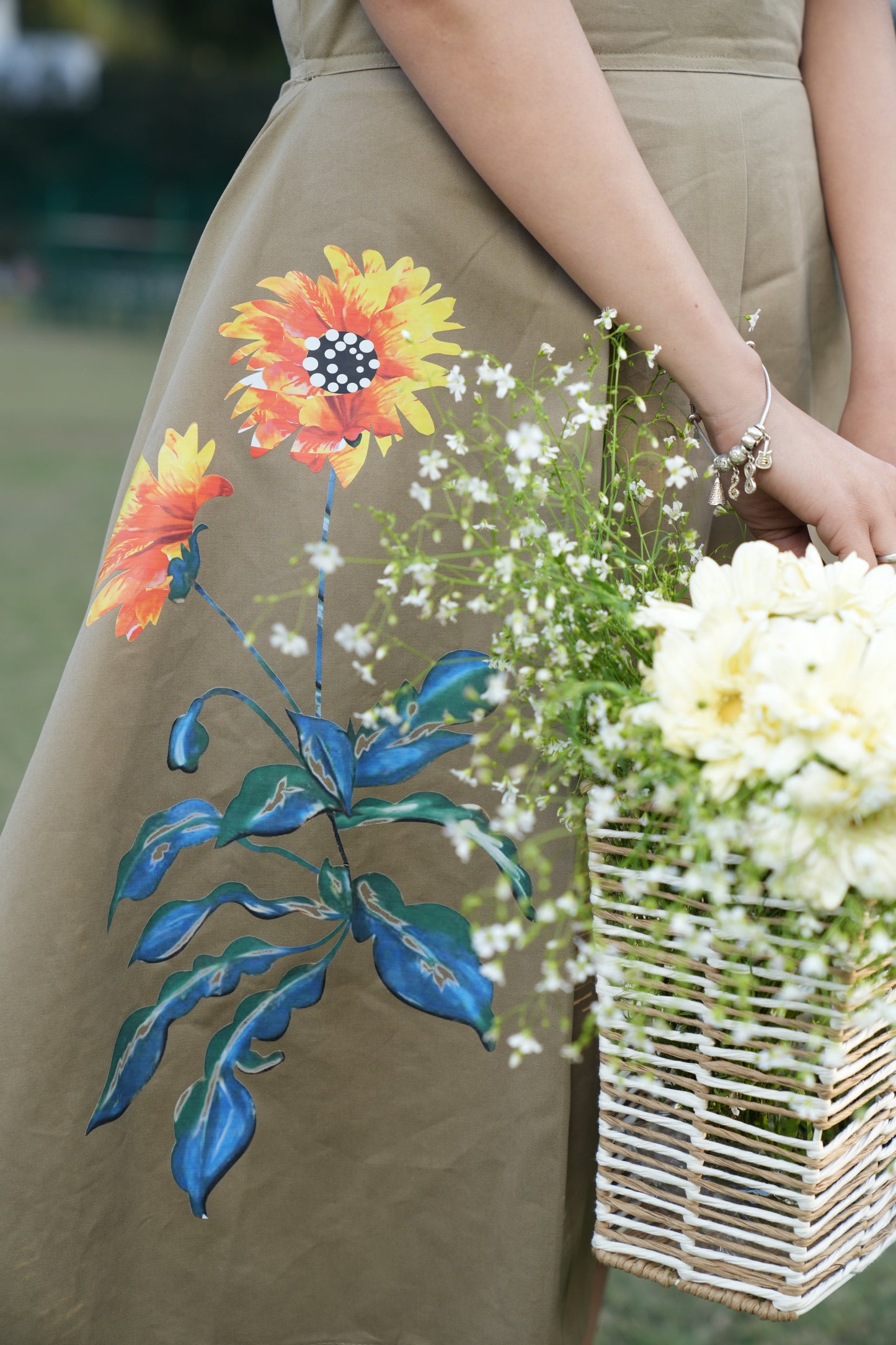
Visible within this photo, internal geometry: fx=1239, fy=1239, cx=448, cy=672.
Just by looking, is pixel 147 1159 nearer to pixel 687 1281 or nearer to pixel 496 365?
pixel 687 1281

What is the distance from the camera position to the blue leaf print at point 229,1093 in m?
0.89

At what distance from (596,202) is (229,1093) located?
67cm

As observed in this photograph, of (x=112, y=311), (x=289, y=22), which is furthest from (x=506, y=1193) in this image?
(x=112, y=311)

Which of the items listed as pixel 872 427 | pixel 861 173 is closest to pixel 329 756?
pixel 872 427

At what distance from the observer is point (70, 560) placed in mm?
4594

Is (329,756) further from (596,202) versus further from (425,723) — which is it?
(596,202)

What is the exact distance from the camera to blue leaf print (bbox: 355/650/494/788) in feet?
2.85

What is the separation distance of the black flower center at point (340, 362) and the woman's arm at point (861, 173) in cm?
40

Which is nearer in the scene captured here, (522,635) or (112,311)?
(522,635)

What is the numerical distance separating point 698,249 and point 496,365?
0.21m

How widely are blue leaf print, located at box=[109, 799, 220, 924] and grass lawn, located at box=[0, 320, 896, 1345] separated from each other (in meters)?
0.88

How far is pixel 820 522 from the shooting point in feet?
2.78

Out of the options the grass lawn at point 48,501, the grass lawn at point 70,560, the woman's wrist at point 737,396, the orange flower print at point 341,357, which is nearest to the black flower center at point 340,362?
the orange flower print at point 341,357

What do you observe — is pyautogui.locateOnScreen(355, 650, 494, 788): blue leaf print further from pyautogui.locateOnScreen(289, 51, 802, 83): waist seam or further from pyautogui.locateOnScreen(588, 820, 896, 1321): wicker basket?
pyautogui.locateOnScreen(289, 51, 802, 83): waist seam
